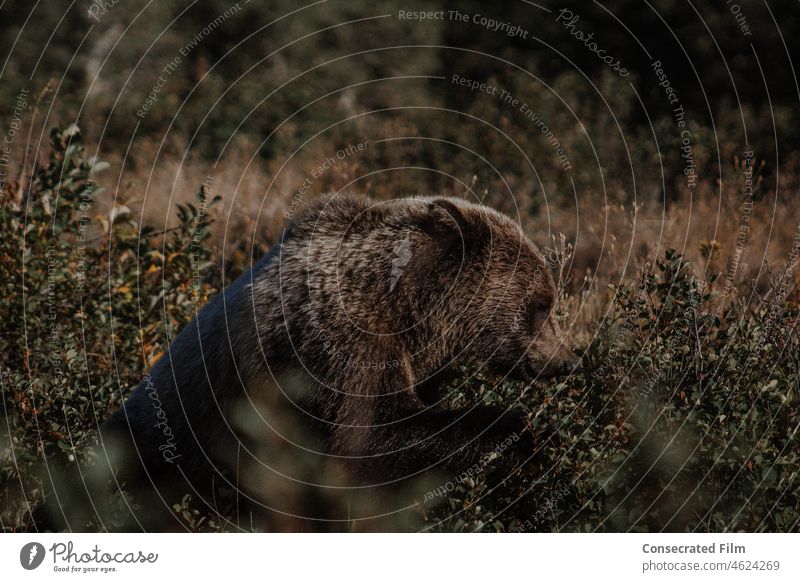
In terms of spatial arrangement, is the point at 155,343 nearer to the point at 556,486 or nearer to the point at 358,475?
the point at 358,475

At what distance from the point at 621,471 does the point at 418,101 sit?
10.2 m

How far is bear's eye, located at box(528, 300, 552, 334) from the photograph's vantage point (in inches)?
196

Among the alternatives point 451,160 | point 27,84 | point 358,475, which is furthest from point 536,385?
point 27,84

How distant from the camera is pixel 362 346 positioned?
433cm

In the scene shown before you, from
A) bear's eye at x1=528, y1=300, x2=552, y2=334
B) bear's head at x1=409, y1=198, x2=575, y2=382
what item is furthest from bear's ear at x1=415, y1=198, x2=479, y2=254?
bear's eye at x1=528, y1=300, x2=552, y2=334

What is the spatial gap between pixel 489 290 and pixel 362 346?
0.92m

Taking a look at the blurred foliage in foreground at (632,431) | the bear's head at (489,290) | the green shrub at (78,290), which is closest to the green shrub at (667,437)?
the blurred foliage in foreground at (632,431)

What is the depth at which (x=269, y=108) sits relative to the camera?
14.3 m

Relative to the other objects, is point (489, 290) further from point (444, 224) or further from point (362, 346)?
point (362, 346)
